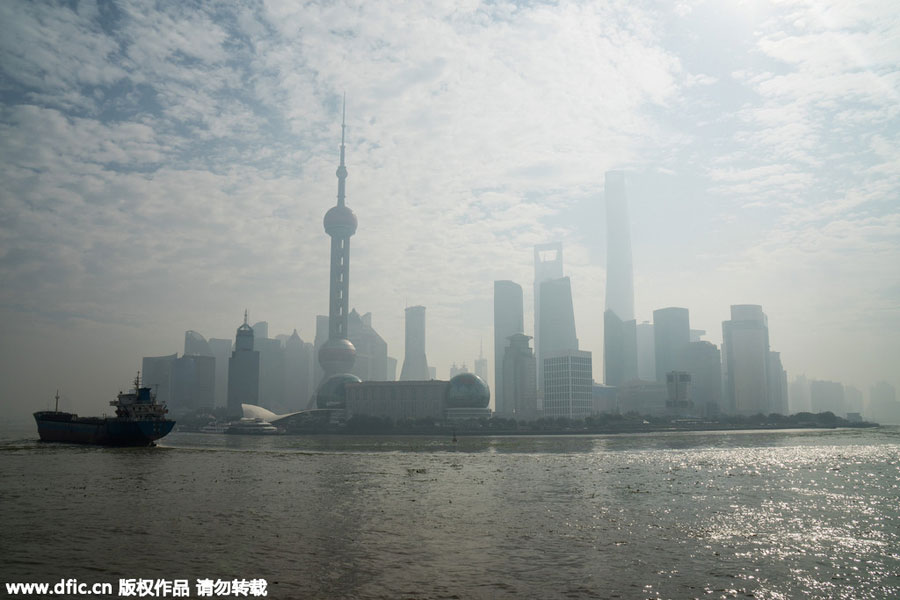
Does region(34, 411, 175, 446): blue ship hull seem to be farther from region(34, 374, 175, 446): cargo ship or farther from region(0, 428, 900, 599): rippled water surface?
region(0, 428, 900, 599): rippled water surface

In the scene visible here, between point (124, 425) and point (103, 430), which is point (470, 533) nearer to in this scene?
point (124, 425)

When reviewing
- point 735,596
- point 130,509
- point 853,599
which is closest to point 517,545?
point 735,596

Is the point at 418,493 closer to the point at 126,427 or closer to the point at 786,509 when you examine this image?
the point at 786,509

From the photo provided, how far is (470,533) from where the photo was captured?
4259 cm

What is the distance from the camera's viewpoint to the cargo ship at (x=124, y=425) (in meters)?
153

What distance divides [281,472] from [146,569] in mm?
55475

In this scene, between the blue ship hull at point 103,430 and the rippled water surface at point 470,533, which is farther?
the blue ship hull at point 103,430

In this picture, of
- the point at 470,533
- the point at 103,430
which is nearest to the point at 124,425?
the point at 103,430

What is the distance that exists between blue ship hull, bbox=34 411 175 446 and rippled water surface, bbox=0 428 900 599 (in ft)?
252

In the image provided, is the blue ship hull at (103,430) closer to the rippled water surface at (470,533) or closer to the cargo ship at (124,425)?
the cargo ship at (124,425)

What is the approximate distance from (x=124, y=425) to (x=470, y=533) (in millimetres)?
133090

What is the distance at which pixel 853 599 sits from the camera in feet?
92.6

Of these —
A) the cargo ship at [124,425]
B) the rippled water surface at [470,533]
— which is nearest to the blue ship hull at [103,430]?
the cargo ship at [124,425]

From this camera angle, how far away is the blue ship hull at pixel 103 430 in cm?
15262
